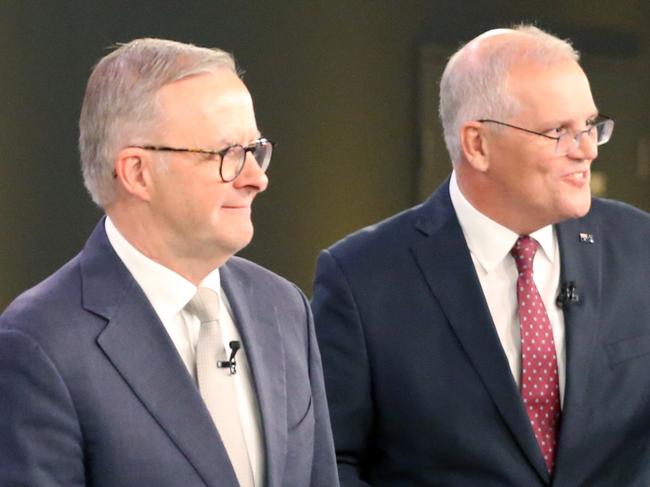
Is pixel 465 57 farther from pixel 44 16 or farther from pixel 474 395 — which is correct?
pixel 44 16

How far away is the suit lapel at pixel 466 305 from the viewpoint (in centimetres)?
316

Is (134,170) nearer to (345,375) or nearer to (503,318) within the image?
(345,375)

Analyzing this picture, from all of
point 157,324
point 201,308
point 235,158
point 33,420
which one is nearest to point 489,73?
point 235,158

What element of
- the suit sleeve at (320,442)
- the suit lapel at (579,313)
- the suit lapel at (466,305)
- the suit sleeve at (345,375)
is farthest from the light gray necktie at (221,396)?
the suit lapel at (579,313)

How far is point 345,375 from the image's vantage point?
3238mm

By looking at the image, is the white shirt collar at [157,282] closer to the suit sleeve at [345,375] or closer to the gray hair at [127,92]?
the gray hair at [127,92]

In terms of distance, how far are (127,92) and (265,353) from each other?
1.81 feet

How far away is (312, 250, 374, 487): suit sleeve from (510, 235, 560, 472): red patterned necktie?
365 mm

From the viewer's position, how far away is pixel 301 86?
439cm

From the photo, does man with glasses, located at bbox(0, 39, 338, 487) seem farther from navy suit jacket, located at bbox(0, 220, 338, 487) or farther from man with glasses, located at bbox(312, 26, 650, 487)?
man with glasses, located at bbox(312, 26, 650, 487)

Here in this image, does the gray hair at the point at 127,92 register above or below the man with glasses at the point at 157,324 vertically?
above

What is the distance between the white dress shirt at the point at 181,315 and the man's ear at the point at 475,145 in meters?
0.93

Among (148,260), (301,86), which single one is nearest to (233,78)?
(148,260)

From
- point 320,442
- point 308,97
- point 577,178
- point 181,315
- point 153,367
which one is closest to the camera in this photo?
point 153,367
